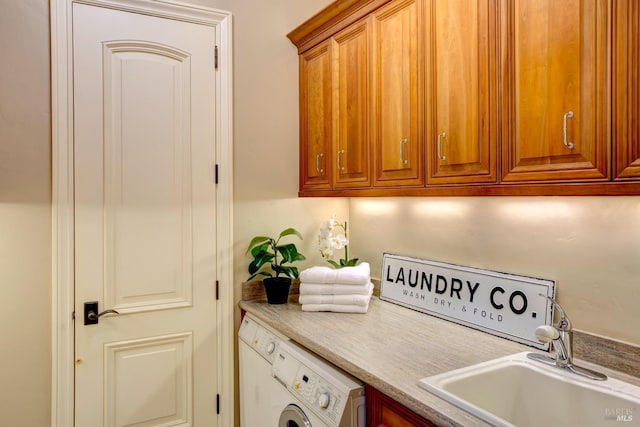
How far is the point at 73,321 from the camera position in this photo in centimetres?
197

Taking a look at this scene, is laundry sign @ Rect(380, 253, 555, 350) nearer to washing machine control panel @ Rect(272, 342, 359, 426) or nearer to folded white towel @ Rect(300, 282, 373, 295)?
folded white towel @ Rect(300, 282, 373, 295)

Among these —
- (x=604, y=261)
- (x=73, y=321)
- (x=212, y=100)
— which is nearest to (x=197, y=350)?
(x=73, y=321)

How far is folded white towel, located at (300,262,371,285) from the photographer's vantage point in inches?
80.5

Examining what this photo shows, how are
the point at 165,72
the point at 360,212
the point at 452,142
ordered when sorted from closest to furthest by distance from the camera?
the point at 452,142 < the point at 165,72 < the point at 360,212

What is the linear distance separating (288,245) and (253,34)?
3.67 ft

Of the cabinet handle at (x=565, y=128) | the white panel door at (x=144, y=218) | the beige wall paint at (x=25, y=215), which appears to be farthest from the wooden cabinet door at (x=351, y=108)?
the beige wall paint at (x=25, y=215)

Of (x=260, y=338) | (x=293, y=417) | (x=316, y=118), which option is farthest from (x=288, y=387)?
(x=316, y=118)

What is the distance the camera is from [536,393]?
1359 millimetres

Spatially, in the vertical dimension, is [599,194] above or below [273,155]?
below

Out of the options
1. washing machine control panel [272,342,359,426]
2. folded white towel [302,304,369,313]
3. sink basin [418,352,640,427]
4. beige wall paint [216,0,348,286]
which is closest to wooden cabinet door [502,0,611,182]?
sink basin [418,352,640,427]

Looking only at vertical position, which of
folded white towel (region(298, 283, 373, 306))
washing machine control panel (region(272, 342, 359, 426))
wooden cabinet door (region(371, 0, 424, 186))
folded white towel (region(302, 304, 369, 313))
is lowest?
washing machine control panel (region(272, 342, 359, 426))

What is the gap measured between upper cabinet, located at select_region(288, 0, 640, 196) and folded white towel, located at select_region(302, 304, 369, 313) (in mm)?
512

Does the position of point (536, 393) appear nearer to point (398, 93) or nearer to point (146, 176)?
point (398, 93)

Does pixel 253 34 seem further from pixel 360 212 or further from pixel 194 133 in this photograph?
pixel 360 212
